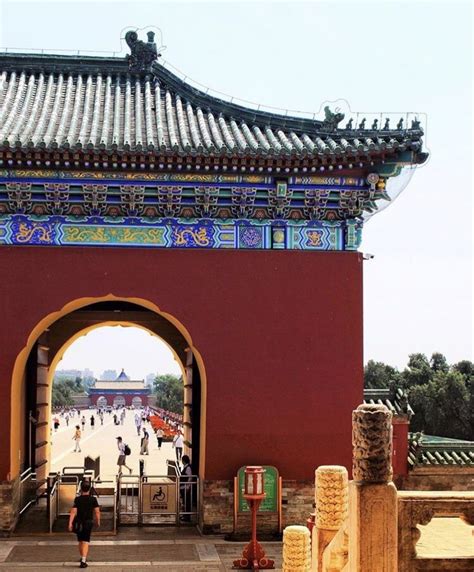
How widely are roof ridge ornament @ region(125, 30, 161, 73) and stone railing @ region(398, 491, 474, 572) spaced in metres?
13.0

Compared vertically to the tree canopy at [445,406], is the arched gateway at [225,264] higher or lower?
higher

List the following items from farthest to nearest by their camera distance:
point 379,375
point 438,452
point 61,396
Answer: point 61,396, point 379,375, point 438,452

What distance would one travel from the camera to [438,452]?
46.8 feet

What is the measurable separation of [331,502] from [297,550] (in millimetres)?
623

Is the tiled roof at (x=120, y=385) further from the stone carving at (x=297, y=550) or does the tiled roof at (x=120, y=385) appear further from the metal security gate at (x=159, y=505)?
the stone carving at (x=297, y=550)

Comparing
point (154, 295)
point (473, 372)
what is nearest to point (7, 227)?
point (154, 295)

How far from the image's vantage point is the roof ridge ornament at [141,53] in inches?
674

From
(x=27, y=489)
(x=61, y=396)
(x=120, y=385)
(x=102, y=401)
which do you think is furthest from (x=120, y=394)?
(x=27, y=489)

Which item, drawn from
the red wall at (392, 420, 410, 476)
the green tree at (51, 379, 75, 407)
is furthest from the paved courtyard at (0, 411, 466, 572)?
the green tree at (51, 379, 75, 407)

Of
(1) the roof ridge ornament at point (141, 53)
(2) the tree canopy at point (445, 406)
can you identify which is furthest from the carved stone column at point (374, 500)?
(2) the tree canopy at point (445, 406)

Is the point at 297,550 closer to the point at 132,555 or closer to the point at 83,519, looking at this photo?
the point at 83,519

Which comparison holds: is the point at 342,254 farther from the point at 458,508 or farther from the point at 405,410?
the point at 458,508

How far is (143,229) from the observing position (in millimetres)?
13289

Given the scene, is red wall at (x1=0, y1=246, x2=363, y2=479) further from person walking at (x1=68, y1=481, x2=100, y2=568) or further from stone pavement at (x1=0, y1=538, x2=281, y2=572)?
person walking at (x1=68, y1=481, x2=100, y2=568)
